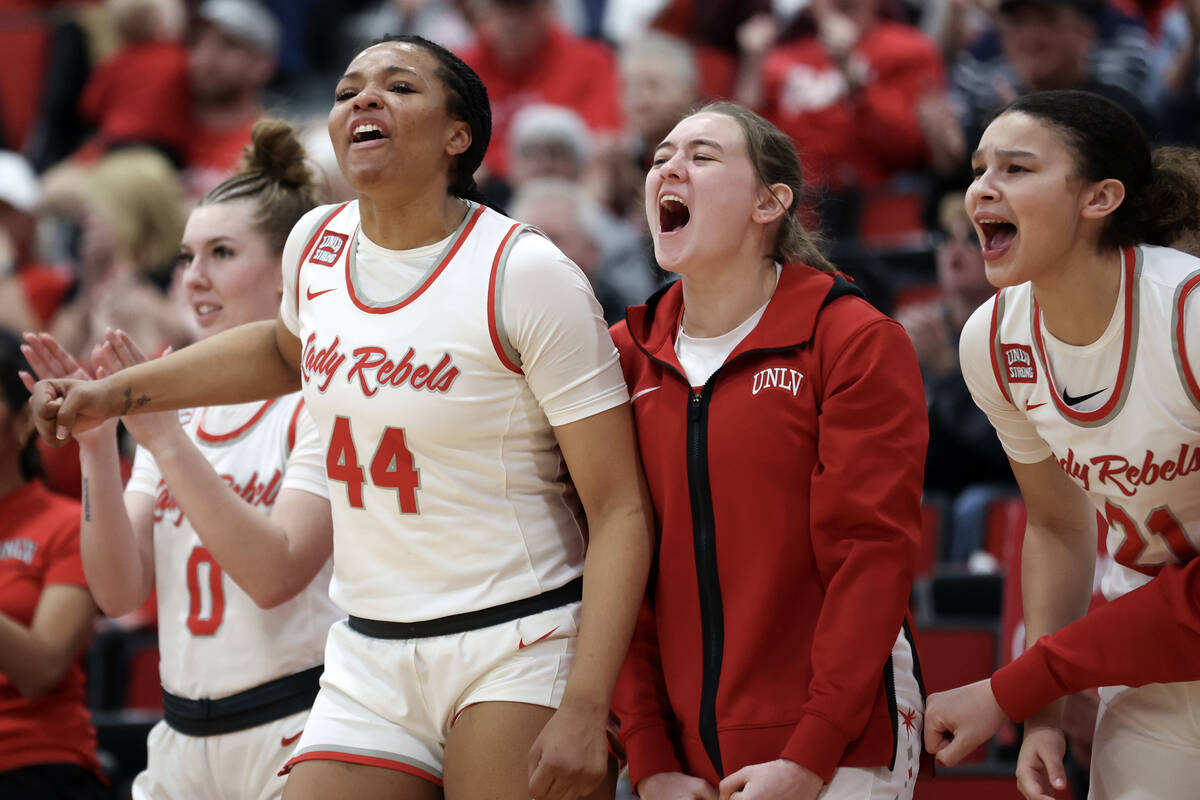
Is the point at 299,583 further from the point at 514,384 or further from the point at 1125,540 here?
the point at 1125,540

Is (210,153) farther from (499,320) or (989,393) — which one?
(989,393)

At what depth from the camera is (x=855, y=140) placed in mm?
7312

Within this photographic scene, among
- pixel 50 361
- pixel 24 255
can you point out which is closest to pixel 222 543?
pixel 50 361

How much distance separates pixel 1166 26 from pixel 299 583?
5428mm

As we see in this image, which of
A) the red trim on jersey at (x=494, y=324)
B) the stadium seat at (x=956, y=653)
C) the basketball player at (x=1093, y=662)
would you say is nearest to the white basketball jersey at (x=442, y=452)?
the red trim on jersey at (x=494, y=324)

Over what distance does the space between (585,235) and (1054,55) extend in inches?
81.0

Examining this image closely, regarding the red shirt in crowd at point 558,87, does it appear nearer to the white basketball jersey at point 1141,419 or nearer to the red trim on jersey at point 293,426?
the red trim on jersey at point 293,426

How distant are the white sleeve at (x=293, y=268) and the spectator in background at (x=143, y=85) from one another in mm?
5864

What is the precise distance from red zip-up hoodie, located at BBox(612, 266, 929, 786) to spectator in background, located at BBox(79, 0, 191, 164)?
6.62 metres

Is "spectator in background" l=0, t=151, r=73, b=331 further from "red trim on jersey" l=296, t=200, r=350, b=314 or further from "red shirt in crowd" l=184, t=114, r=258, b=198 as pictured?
"red trim on jersey" l=296, t=200, r=350, b=314

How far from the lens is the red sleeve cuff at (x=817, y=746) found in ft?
8.43

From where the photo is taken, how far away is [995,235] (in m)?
2.84

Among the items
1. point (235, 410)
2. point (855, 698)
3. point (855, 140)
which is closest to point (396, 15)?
point (855, 140)

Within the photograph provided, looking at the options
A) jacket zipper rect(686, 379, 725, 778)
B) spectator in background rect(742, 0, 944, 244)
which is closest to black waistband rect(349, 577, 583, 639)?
jacket zipper rect(686, 379, 725, 778)
